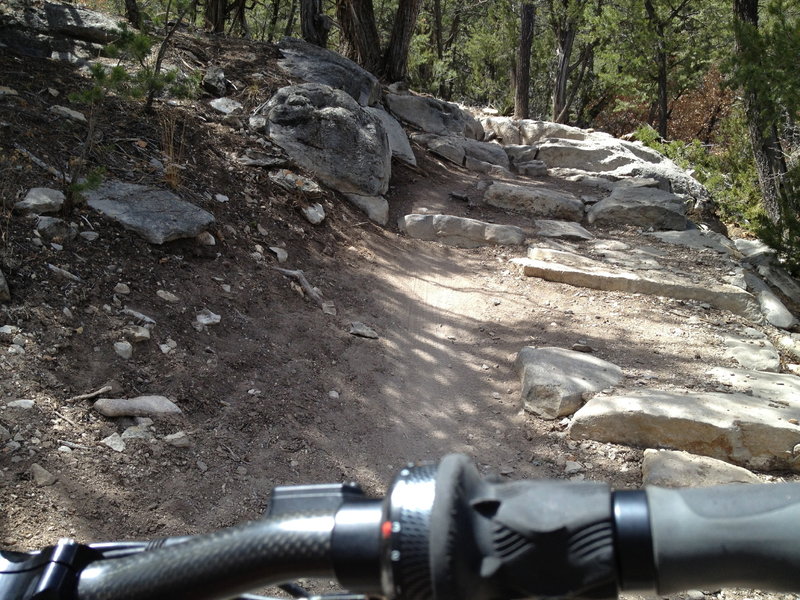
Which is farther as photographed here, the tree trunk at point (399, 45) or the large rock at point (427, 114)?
the tree trunk at point (399, 45)

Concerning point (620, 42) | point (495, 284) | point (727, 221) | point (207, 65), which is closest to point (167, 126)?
point (207, 65)

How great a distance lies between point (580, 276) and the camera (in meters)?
6.68

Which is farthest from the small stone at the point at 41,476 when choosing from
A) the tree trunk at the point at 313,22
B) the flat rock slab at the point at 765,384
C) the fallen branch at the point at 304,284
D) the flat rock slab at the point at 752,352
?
the tree trunk at the point at 313,22

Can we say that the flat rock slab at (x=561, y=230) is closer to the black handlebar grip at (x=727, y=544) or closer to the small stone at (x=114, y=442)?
the small stone at (x=114, y=442)

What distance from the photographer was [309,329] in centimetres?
515

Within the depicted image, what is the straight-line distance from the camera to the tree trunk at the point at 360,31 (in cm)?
1150

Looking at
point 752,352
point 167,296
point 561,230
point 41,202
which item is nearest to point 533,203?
point 561,230

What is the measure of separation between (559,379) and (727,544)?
4.09m

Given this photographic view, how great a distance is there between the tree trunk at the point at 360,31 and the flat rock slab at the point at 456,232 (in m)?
5.25

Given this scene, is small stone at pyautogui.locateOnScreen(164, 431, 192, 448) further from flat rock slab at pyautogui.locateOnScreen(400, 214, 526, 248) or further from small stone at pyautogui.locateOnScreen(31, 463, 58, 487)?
flat rock slab at pyautogui.locateOnScreen(400, 214, 526, 248)

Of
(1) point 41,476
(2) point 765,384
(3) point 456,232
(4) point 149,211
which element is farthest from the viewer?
(3) point 456,232

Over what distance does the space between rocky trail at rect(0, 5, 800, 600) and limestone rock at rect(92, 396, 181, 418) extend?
20 mm

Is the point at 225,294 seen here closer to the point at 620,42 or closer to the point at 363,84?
the point at 363,84

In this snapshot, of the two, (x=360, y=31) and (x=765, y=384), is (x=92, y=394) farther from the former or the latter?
(x=360, y=31)
